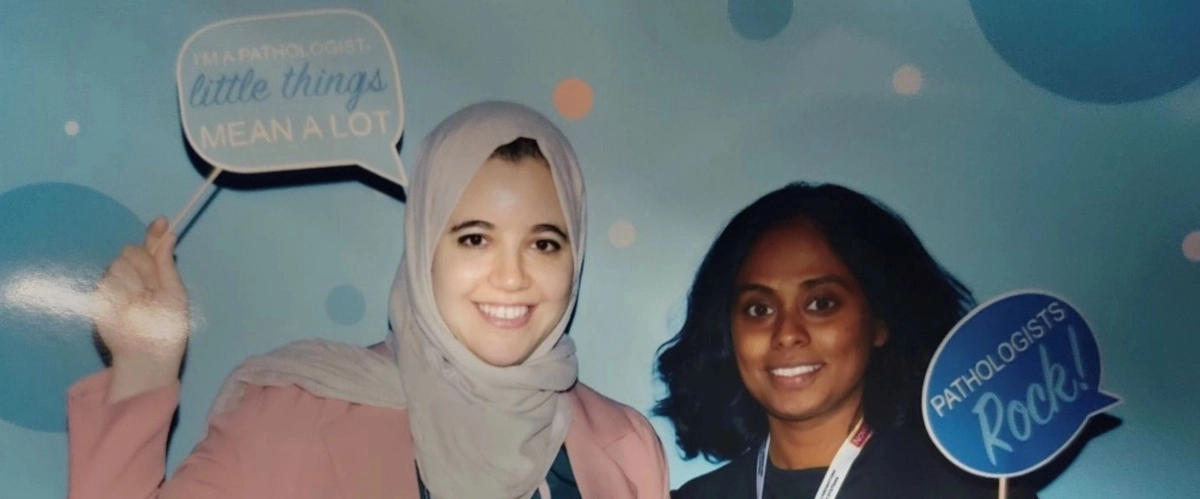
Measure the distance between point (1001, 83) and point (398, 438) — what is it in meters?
0.89

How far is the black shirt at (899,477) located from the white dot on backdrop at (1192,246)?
1.21 feet

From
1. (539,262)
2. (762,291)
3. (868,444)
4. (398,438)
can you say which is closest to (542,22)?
(539,262)

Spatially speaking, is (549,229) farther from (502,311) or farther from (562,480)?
(562,480)

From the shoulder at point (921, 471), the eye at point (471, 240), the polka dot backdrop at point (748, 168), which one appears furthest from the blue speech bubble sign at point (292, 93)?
the shoulder at point (921, 471)

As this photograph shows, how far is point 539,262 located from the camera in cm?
135

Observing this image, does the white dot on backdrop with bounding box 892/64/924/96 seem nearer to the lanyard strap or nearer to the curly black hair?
the curly black hair

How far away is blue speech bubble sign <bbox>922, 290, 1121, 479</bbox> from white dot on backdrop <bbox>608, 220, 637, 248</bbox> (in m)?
0.42

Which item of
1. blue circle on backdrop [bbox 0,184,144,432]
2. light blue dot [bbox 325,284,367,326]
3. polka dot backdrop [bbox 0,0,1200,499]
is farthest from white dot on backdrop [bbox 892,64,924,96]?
blue circle on backdrop [bbox 0,184,144,432]

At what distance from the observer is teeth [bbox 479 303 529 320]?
134 cm

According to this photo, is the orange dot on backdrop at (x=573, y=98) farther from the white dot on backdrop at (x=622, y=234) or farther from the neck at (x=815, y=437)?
the neck at (x=815, y=437)

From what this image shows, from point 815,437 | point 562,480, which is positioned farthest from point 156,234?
point 815,437

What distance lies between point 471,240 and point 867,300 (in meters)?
0.51

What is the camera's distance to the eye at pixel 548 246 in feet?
4.45

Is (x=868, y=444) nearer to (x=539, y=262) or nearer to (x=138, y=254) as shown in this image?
(x=539, y=262)
